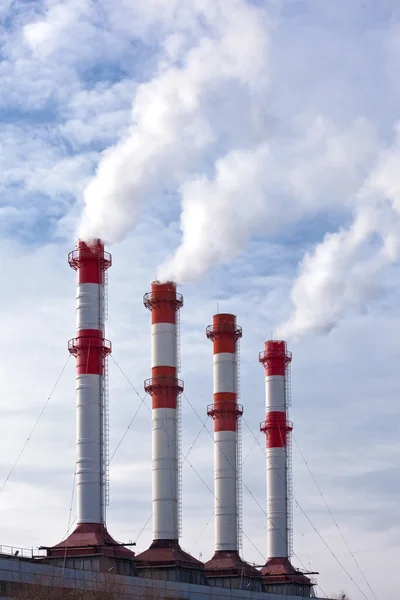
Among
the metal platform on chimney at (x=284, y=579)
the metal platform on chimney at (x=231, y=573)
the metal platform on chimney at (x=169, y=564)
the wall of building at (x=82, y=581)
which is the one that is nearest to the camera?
the wall of building at (x=82, y=581)

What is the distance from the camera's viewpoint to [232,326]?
7900 cm

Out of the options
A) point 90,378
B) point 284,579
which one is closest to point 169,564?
point 90,378

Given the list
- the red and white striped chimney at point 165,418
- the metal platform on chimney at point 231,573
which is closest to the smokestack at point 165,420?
the red and white striped chimney at point 165,418

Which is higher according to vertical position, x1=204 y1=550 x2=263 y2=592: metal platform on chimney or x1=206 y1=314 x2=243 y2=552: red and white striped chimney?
x1=206 y1=314 x2=243 y2=552: red and white striped chimney

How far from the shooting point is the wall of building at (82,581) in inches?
2084

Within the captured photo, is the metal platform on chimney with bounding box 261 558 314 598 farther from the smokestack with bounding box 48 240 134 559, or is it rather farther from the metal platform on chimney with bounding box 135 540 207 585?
the smokestack with bounding box 48 240 134 559

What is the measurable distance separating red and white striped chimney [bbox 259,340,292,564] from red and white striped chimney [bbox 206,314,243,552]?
17.8 ft

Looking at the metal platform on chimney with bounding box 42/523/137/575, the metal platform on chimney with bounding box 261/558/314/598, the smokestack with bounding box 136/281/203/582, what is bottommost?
the metal platform on chimney with bounding box 42/523/137/575

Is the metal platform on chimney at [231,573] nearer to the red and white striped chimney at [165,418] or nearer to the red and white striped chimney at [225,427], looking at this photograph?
the red and white striped chimney at [225,427]

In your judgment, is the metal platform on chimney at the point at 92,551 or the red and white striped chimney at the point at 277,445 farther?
the red and white striped chimney at the point at 277,445

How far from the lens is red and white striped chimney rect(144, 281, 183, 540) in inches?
2719

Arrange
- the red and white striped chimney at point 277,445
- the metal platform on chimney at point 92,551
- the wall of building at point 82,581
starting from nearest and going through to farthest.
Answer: the wall of building at point 82,581 < the metal platform on chimney at point 92,551 < the red and white striped chimney at point 277,445

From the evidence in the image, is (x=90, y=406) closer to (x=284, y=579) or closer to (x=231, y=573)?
(x=231, y=573)

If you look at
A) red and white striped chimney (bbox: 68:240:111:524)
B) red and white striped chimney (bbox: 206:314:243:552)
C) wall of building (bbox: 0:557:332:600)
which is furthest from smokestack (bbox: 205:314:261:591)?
red and white striped chimney (bbox: 68:240:111:524)
